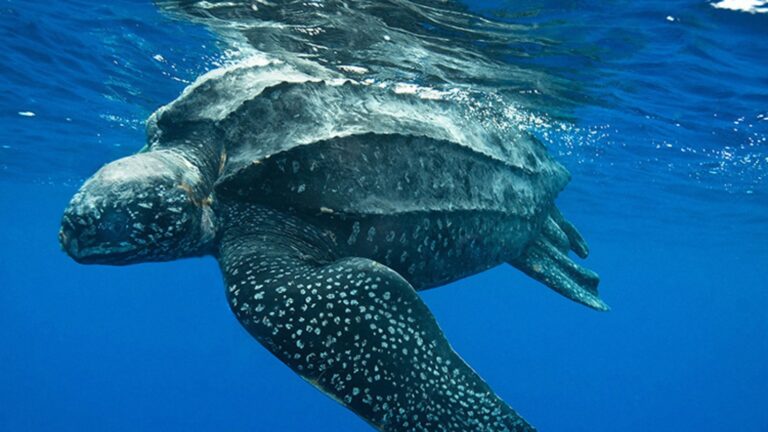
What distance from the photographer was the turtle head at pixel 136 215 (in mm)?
3189

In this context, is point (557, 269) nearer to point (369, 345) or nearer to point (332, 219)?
point (332, 219)

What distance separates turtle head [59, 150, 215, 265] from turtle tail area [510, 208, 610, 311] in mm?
3627

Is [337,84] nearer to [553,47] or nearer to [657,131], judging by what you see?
[553,47]

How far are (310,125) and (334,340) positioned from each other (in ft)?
5.81

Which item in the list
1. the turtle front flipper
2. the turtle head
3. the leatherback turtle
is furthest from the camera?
the turtle head

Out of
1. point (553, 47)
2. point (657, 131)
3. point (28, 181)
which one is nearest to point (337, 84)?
point (553, 47)

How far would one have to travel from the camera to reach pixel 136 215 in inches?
128

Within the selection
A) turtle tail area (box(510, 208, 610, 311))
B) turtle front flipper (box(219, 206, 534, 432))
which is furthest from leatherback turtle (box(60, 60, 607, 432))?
turtle tail area (box(510, 208, 610, 311))

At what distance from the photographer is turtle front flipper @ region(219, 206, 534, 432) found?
A: 8.48ft

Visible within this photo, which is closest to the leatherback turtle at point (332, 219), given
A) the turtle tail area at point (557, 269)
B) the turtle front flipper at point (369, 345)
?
the turtle front flipper at point (369, 345)

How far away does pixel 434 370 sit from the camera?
2.73 metres

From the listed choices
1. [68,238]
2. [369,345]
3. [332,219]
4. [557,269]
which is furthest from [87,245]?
[557,269]

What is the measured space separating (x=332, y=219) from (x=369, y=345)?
3.86ft

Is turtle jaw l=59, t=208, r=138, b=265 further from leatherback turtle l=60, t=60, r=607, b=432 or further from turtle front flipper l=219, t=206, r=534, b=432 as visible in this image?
turtle front flipper l=219, t=206, r=534, b=432
